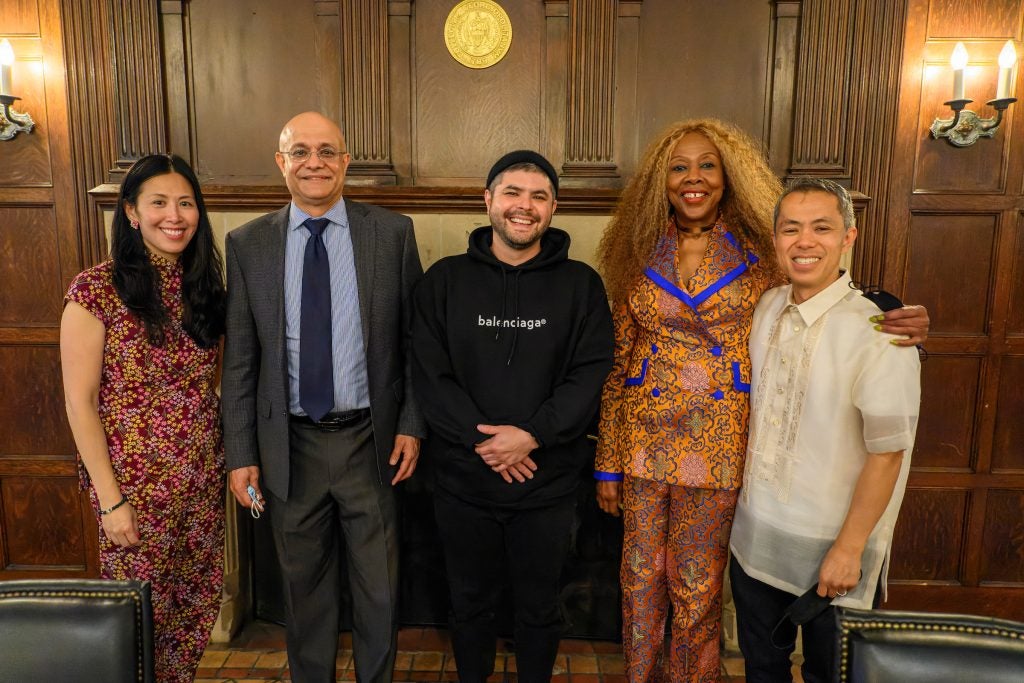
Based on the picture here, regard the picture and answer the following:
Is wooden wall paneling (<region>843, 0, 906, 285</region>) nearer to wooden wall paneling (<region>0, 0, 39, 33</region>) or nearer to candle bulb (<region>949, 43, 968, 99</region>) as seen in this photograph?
candle bulb (<region>949, 43, 968, 99</region>)

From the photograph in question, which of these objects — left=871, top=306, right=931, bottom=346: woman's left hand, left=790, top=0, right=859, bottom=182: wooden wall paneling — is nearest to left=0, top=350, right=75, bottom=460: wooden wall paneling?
left=871, top=306, right=931, bottom=346: woman's left hand

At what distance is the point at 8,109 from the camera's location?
98.5 inches

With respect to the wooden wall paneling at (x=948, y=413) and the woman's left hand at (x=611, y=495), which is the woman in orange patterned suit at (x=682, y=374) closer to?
the woman's left hand at (x=611, y=495)

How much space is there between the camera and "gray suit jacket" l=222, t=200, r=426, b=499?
6.13 ft

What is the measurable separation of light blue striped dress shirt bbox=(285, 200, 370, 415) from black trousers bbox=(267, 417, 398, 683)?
0.12 m

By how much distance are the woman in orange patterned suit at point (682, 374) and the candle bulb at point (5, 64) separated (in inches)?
94.4

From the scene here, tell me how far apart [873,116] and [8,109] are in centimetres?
337

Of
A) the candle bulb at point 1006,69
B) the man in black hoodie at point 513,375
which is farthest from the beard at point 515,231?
the candle bulb at point 1006,69

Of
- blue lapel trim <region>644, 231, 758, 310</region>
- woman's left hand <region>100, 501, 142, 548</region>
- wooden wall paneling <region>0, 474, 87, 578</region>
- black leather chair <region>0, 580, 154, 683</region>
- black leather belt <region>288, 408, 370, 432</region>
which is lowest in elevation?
wooden wall paneling <region>0, 474, 87, 578</region>

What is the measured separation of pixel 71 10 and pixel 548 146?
1.93 metres

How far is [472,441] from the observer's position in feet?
5.78

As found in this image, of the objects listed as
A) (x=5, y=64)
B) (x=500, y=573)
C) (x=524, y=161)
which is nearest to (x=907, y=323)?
(x=524, y=161)

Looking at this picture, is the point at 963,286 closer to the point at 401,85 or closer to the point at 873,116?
the point at 873,116

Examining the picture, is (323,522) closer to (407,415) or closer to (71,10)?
(407,415)
